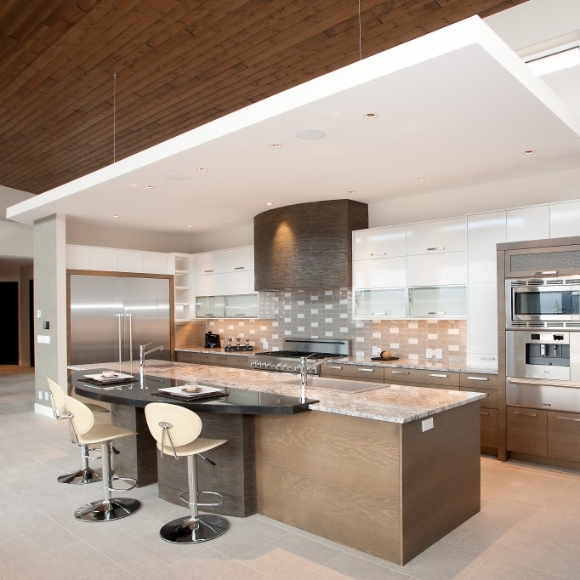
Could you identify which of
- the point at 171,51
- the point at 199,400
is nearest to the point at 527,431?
the point at 199,400

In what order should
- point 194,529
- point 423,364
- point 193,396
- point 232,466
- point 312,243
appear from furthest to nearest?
1. point 312,243
2. point 423,364
3. point 232,466
4. point 193,396
5. point 194,529

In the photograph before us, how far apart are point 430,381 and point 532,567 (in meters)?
2.48

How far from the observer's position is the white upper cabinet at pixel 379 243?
5898 millimetres

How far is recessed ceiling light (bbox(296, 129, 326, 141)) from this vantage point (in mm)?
3758

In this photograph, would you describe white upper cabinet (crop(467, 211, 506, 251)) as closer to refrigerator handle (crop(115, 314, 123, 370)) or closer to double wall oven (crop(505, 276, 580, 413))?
double wall oven (crop(505, 276, 580, 413))

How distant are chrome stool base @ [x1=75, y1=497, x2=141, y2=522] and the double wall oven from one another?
3306 millimetres

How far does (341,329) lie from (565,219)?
2988mm

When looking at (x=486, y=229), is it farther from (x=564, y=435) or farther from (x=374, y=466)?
(x=374, y=466)

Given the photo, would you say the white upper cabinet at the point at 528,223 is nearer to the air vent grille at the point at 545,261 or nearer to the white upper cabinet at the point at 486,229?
the white upper cabinet at the point at 486,229

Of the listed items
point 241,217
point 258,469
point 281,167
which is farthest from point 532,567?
point 241,217

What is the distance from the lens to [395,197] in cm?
620

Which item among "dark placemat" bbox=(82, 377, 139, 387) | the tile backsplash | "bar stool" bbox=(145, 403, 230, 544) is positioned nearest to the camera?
"bar stool" bbox=(145, 403, 230, 544)

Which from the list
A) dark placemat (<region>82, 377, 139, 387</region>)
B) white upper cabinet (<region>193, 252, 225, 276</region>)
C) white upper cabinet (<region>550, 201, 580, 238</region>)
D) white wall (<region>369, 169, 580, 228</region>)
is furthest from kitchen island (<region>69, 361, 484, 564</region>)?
white upper cabinet (<region>193, 252, 225, 276</region>)

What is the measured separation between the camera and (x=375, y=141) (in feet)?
13.2
